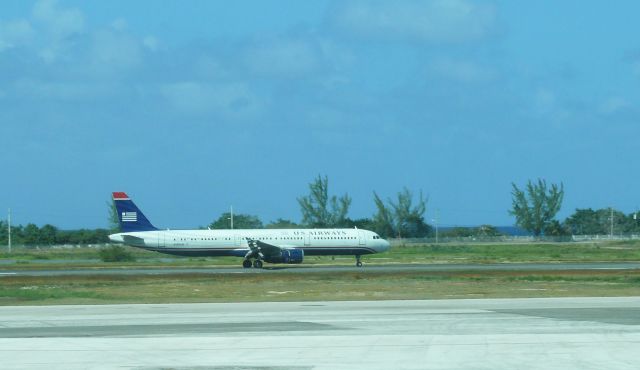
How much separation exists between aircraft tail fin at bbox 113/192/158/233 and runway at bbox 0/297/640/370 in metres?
35.2

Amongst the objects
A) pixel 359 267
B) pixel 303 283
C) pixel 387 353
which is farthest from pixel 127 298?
pixel 359 267

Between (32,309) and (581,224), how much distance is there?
510 feet

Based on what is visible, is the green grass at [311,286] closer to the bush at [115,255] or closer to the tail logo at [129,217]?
the tail logo at [129,217]

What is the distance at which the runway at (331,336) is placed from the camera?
1742cm

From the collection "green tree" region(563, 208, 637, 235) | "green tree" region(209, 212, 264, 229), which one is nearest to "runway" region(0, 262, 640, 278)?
"green tree" region(209, 212, 264, 229)

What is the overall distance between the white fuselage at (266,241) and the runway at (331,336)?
32108mm

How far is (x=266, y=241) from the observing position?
208 feet

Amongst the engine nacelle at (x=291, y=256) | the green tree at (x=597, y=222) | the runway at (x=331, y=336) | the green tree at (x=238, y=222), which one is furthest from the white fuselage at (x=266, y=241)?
the green tree at (x=597, y=222)

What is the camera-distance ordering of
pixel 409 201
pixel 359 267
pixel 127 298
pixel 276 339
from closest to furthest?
pixel 276 339 < pixel 127 298 < pixel 359 267 < pixel 409 201

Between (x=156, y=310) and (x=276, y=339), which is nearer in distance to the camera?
(x=276, y=339)

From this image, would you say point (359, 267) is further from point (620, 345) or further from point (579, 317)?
point (620, 345)

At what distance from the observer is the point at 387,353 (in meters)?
18.3

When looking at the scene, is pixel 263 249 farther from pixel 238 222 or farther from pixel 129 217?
pixel 238 222

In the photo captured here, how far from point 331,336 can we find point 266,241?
4216 centimetres
